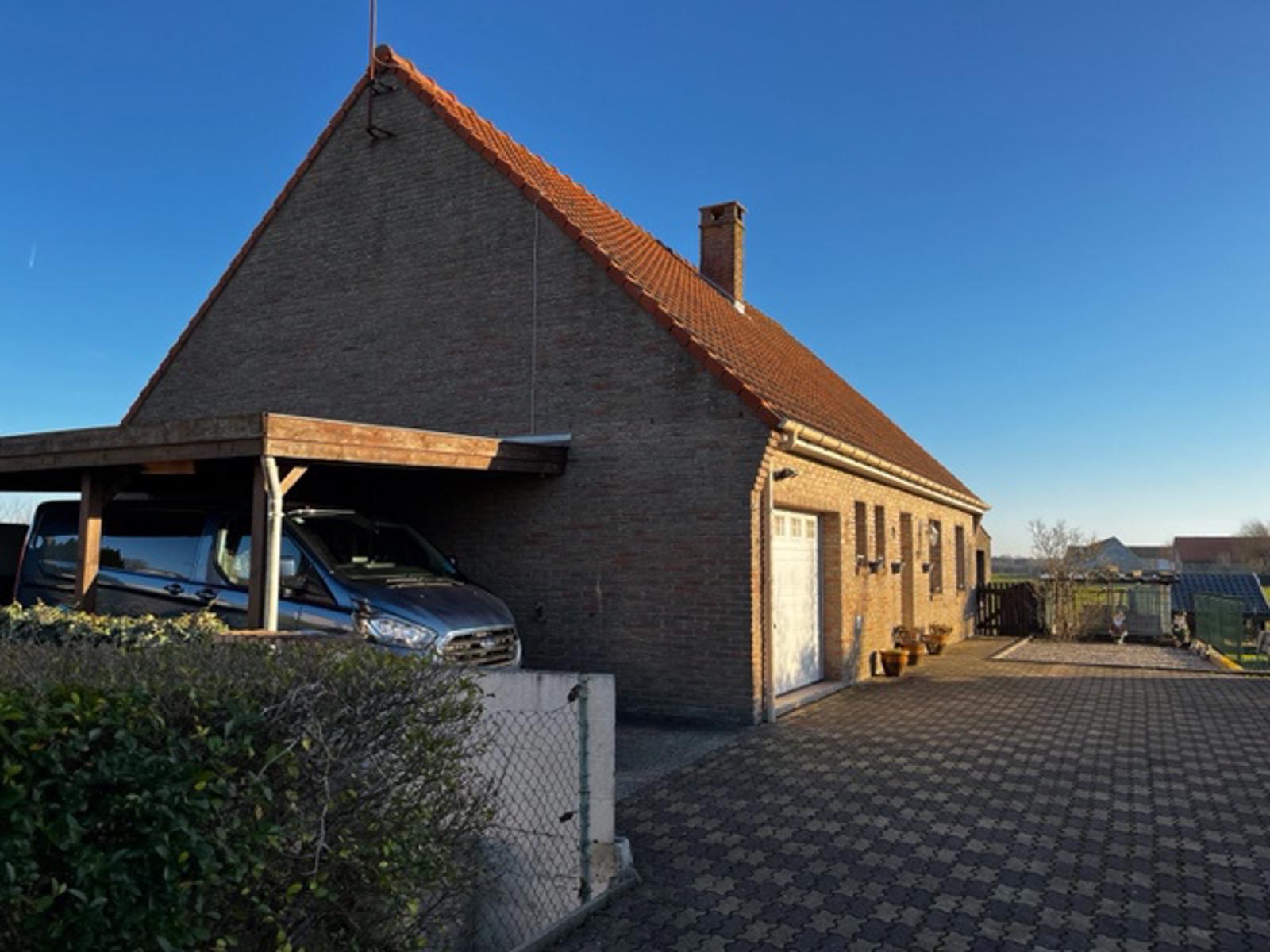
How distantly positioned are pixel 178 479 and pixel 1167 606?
73.6 feet

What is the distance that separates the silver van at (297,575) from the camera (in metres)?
7.54

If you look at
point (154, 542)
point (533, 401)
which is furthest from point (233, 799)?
point (533, 401)

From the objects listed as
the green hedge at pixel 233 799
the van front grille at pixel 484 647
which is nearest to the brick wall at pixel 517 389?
the van front grille at pixel 484 647

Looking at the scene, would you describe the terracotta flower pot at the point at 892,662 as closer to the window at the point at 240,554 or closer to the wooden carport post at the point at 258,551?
the window at the point at 240,554

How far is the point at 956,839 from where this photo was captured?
17.8 ft

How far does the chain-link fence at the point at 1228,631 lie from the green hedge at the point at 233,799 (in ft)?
60.7

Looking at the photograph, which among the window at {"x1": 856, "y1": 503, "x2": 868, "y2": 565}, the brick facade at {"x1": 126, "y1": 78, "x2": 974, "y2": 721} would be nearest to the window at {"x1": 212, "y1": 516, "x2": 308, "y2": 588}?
the brick facade at {"x1": 126, "y1": 78, "x2": 974, "y2": 721}

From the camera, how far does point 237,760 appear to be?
9.02ft

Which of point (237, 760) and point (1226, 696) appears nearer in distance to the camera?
point (237, 760)

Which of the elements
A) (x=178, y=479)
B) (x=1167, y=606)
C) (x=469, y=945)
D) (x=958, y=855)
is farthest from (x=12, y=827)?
(x=1167, y=606)

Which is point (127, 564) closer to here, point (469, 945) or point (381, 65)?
point (469, 945)

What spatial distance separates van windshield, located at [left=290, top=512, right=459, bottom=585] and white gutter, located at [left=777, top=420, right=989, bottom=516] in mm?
3981

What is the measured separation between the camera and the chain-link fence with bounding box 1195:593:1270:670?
1773 cm

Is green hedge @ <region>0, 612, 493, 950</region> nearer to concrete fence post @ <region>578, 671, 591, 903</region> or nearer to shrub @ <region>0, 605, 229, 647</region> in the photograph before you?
concrete fence post @ <region>578, 671, 591, 903</region>
